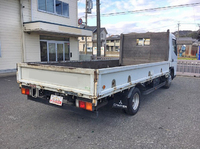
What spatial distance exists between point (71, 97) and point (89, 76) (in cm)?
76

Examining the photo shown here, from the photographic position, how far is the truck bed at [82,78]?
3.17 metres

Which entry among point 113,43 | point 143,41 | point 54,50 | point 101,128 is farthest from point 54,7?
point 113,43

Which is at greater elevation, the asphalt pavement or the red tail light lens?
the red tail light lens

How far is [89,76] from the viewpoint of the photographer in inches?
125

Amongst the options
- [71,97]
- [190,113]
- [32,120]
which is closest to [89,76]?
[71,97]

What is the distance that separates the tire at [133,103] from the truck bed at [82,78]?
309 millimetres

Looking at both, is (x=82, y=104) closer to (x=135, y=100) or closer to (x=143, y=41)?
(x=135, y=100)

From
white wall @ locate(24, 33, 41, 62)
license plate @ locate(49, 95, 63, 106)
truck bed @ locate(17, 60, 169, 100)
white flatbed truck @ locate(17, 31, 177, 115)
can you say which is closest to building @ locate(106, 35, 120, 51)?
white wall @ locate(24, 33, 41, 62)

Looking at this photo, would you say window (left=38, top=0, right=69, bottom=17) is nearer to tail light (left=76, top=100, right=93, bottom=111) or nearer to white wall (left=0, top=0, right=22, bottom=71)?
white wall (left=0, top=0, right=22, bottom=71)

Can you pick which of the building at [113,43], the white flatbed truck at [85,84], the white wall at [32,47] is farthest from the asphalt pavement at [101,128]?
the building at [113,43]

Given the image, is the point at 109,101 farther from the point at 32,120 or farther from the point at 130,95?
the point at 32,120

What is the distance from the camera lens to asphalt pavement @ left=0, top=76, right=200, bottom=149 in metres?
3.31

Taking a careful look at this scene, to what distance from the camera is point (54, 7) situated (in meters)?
13.4

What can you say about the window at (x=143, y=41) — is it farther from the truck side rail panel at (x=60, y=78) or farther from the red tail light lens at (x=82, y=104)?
the red tail light lens at (x=82, y=104)
